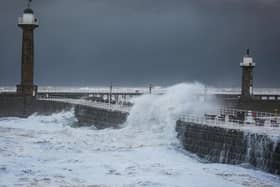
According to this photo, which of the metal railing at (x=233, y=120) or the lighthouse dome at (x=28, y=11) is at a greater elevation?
the lighthouse dome at (x=28, y=11)

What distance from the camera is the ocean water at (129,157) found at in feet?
48.3

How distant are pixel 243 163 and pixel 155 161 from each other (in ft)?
9.22

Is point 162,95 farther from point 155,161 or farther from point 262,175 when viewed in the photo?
point 262,175

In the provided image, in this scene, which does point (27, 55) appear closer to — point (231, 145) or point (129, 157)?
point (129, 157)

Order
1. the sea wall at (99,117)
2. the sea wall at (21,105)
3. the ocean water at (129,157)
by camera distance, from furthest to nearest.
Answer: the sea wall at (21,105) < the sea wall at (99,117) < the ocean water at (129,157)

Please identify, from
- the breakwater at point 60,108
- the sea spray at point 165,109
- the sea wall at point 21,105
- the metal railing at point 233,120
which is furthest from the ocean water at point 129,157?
the sea wall at point 21,105

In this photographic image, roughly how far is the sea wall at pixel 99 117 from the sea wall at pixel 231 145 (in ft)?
21.6

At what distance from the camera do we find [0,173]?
50.4ft

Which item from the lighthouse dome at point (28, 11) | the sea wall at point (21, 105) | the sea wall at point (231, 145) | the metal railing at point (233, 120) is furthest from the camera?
the lighthouse dome at point (28, 11)

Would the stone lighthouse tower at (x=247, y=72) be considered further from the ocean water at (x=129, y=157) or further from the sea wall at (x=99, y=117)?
the ocean water at (x=129, y=157)

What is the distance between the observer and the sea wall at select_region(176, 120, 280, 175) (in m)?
15.7

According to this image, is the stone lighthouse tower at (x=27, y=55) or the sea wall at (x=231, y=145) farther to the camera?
the stone lighthouse tower at (x=27, y=55)

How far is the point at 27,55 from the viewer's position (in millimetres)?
39312

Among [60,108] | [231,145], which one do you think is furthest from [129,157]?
[60,108]
